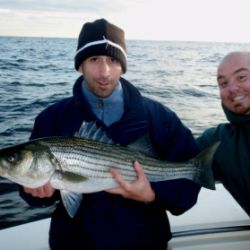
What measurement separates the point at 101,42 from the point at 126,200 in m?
1.46

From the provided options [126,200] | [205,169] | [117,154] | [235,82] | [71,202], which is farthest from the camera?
A: [235,82]

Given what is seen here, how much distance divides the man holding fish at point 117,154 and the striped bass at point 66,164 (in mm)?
51

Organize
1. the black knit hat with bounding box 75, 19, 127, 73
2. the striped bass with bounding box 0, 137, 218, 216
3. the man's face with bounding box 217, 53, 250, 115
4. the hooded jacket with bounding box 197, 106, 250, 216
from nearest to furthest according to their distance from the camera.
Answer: the striped bass with bounding box 0, 137, 218, 216, the black knit hat with bounding box 75, 19, 127, 73, the hooded jacket with bounding box 197, 106, 250, 216, the man's face with bounding box 217, 53, 250, 115

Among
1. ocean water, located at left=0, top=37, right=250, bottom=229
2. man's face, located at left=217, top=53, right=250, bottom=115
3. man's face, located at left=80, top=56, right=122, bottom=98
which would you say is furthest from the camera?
ocean water, located at left=0, top=37, right=250, bottom=229

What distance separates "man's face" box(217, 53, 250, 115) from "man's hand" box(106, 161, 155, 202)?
59.0 inches

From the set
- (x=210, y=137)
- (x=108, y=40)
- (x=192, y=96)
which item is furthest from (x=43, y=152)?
(x=192, y=96)

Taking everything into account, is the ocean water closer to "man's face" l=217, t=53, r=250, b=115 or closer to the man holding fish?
the man holding fish

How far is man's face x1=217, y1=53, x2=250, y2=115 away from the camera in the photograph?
4301 millimetres

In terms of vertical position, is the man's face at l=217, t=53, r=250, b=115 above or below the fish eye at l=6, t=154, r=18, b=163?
above

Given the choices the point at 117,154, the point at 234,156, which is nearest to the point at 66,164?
the point at 117,154

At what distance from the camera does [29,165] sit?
3297 mm

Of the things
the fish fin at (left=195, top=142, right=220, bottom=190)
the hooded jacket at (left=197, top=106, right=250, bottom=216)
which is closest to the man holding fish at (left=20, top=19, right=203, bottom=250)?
the fish fin at (left=195, top=142, right=220, bottom=190)

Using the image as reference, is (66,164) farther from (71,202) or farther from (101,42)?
(101,42)

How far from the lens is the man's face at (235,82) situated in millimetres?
4301
